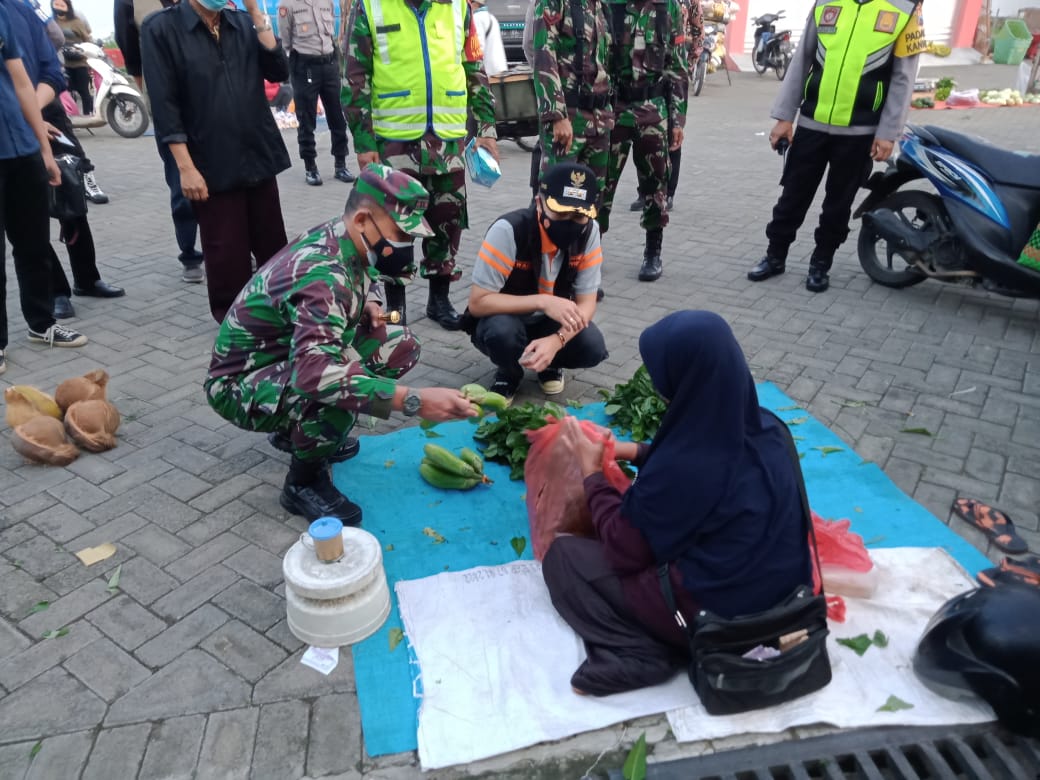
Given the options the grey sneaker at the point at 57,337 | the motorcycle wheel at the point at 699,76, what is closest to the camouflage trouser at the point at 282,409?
the grey sneaker at the point at 57,337

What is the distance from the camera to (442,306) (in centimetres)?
502

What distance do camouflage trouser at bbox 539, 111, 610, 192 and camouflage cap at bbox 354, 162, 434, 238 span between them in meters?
2.65

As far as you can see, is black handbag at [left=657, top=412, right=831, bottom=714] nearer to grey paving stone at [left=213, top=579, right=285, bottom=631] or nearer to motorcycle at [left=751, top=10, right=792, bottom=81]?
grey paving stone at [left=213, top=579, right=285, bottom=631]

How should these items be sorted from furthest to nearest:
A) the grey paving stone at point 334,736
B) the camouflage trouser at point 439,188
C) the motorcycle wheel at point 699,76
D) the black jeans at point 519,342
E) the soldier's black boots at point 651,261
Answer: the motorcycle wheel at point 699,76
the soldier's black boots at point 651,261
the camouflage trouser at point 439,188
the black jeans at point 519,342
the grey paving stone at point 334,736

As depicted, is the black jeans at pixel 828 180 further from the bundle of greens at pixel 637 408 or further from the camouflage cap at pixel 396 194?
the camouflage cap at pixel 396 194

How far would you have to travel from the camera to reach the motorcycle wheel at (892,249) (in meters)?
5.22

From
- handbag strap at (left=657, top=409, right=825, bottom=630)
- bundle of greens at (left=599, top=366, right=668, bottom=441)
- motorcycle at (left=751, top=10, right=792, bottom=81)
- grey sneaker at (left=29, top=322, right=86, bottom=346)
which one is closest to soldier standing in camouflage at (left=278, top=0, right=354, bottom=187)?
grey sneaker at (left=29, top=322, right=86, bottom=346)

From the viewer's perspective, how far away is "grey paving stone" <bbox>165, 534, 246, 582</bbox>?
279 centimetres

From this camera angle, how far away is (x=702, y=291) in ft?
18.3

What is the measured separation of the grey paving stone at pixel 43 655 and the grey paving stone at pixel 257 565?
497 millimetres

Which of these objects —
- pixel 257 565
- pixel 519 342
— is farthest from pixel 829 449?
pixel 257 565

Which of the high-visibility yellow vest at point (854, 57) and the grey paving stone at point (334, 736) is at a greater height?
the high-visibility yellow vest at point (854, 57)

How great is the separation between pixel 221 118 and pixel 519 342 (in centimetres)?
212

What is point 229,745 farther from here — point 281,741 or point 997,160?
point 997,160
